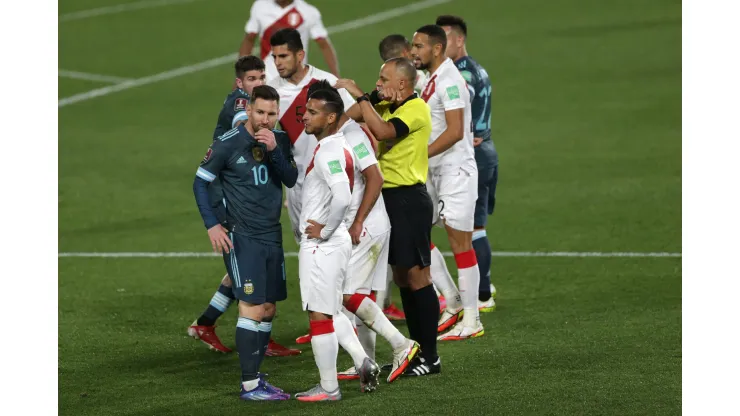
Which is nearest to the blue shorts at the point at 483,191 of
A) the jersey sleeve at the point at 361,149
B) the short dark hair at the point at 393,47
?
the short dark hair at the point at 393,47

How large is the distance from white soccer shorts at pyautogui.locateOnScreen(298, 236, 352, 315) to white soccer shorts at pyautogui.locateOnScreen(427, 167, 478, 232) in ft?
5.36

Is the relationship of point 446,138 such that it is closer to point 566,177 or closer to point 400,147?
point 400,147

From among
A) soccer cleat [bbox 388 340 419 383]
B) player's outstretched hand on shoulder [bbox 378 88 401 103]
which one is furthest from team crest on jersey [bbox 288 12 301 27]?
soccer cleat [bbox 388 340 419 383]

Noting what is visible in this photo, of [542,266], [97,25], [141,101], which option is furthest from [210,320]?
[97,25]

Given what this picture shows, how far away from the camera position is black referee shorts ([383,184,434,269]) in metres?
6.79

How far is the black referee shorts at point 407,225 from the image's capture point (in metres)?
6.79

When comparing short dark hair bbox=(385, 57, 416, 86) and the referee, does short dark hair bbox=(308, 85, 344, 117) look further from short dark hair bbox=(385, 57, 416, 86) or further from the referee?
short dark hair bbox=(385, 57, 416, 86)

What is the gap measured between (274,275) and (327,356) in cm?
55

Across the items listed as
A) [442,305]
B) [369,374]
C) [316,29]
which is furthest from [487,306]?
[316,29]

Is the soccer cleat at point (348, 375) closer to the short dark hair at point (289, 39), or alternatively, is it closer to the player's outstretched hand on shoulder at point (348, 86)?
the player's outstretched hand on shoulder at point (348, 86)

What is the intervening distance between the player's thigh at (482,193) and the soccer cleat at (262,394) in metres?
2.73

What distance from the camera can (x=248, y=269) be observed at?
250 inches

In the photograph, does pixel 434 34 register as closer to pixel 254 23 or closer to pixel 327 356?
pixel 327 356

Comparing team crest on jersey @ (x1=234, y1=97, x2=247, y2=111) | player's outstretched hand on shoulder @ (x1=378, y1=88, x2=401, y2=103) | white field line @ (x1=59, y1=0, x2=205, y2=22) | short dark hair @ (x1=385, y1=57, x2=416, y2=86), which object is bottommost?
team crest on jersey @ (x1=234, y1=97, x2=247, y2=111)
